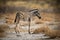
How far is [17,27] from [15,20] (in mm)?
178

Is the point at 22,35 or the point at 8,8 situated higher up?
the point at 8,8

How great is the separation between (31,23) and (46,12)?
46cm

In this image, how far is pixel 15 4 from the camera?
4195mm

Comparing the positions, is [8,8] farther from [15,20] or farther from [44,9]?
[44,9]

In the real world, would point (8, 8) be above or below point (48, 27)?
above

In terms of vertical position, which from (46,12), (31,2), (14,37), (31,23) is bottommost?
(14,37)

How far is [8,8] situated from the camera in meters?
4.18

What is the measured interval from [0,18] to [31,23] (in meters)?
0.76

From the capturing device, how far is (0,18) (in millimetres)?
4102

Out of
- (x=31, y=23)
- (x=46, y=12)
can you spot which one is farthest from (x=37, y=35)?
(x=46, y=12)

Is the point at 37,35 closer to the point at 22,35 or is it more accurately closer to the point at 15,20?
the point at 22,35

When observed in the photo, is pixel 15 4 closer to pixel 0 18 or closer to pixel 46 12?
pixel 0 18

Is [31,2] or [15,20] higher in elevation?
[31,2]

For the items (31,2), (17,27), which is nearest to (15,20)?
(17,27)
